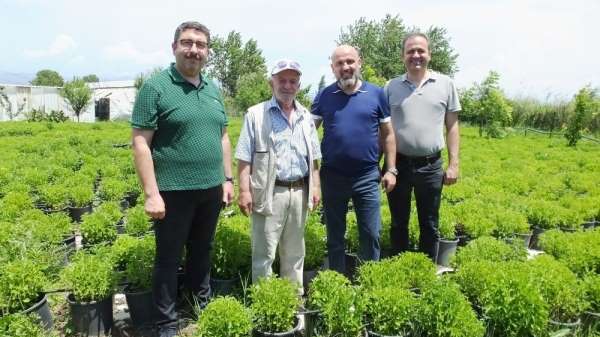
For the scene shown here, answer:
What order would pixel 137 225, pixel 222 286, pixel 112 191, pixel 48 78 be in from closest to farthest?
pixel 222 286 < pixel 137 225 < pixel 112 191 < pixel 48 78

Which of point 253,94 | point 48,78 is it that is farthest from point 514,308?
point 48,78

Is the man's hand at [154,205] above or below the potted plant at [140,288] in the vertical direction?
above

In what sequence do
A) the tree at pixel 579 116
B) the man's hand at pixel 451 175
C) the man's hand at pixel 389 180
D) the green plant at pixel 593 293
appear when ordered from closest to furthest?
the green plant at pixel 593 293 → the man's hand at pixel 389 180 → the man's hand at pixel 451 175 → the tree at pixel 579 116

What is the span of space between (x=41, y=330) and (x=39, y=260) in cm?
98

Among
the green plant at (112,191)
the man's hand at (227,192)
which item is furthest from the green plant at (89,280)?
the green plant at (112,191)

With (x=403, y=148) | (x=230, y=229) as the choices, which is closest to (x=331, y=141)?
(x=403, y=148)

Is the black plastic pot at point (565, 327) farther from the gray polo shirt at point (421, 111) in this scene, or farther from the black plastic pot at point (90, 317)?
the black plastic pot at point (90, 317)

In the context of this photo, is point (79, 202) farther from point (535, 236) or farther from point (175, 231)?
point (535, 236)

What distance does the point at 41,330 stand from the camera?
3328mm

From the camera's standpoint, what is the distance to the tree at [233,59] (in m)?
62.2

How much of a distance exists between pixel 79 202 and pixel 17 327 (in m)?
4.53

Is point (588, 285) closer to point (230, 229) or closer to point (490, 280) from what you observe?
point (490, 280)

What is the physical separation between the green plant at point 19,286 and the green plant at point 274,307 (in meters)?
1.80

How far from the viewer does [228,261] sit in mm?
4207
